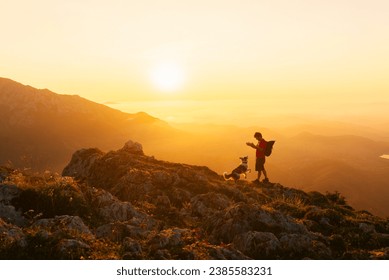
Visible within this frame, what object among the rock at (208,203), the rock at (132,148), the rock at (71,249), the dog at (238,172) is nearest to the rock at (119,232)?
the rock at (71,249)

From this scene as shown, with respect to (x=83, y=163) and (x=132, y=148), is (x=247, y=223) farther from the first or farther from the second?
(x=132, y=148)

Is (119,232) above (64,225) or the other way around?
the other way around

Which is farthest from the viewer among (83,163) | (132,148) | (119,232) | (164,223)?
(132,148)

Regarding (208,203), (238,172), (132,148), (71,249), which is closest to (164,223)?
(208,203)

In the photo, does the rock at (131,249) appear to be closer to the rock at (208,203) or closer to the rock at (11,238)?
the rock at (11,238)

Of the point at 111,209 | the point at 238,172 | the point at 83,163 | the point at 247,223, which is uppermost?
the point at 83,163

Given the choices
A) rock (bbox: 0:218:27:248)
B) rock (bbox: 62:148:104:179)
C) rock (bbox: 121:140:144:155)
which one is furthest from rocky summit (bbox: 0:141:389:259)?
rock (bbox: 121:140:144:155)

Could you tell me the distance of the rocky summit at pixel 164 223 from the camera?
32.9ft

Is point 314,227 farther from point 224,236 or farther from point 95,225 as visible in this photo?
point 95,225

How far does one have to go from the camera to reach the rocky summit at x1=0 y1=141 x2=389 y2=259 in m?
10.0

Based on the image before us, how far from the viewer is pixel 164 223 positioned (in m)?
13.9

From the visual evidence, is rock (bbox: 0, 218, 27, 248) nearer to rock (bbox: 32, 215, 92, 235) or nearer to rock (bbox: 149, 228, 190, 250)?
rock (bbox: 32, 215, 92, 235)
